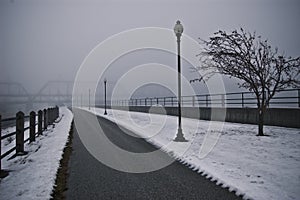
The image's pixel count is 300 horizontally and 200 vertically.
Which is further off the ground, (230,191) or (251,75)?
(251,75)

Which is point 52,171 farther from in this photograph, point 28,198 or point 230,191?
point 230,191

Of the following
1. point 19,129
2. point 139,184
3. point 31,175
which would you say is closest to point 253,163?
point 139,184

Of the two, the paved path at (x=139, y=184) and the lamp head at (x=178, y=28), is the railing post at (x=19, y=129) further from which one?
the lamp head at (x=178, y=28)

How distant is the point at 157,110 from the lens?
3278cm

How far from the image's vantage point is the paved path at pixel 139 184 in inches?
185

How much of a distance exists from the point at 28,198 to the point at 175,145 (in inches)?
260

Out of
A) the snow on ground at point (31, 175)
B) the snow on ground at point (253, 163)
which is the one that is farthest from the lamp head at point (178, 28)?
the snow on ground at point (31, 175)

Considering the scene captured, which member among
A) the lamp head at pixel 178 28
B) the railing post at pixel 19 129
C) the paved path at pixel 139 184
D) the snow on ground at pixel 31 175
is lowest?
the paved path at pixel 139 184

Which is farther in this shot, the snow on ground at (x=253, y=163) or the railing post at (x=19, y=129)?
the railing post at (x=19, y=129)

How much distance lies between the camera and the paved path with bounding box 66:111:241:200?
15.4 ft

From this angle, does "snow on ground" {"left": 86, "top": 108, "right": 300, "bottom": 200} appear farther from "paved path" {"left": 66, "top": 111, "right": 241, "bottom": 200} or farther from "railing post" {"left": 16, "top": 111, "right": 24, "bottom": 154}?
"railing post" {"left": 16, "top": 111, "right": 24, "bottom": 154}

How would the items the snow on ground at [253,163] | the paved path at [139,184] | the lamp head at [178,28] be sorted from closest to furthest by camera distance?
the paved path at [139,184], the snow on ground at [253,163], the lamp head at [178,28]

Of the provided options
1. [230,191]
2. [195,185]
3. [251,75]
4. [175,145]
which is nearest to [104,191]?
[195,185]

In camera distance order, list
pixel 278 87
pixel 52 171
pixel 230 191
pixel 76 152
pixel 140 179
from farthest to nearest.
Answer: pixel 278 87
pixel 76 152
pixel 52 171
pixel 140 179
pixel 230 191
